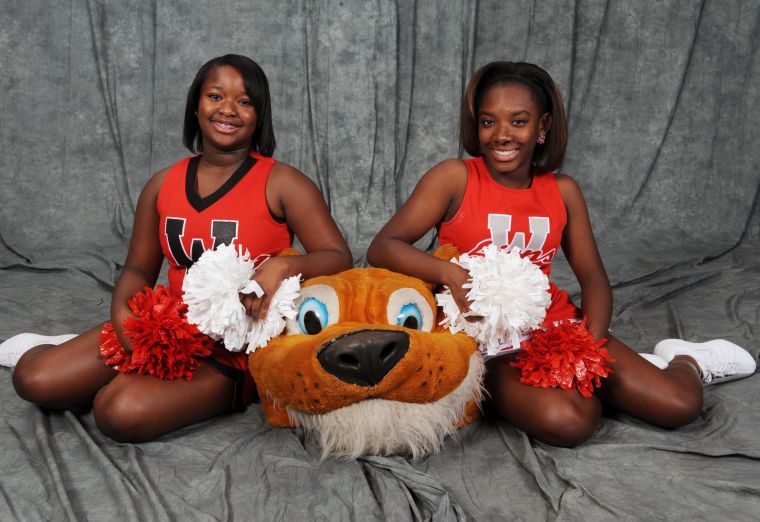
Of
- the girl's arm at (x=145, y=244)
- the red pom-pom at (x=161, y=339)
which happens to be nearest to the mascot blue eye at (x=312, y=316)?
the red pom-pom at (x=161, y=339)

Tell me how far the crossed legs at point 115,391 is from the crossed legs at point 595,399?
0.60 metres

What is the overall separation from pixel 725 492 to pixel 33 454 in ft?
4.45

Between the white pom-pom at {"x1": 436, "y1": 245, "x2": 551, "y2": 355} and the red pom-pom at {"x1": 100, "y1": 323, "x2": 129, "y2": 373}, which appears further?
the red pom-pom at {"x1": 100, "y1": 323, "x2": 129, "y2": 373}

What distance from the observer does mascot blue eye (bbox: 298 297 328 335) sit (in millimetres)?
1616

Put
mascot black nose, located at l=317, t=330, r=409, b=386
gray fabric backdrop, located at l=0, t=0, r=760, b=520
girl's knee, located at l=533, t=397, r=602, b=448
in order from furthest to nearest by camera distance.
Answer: gray fabric backdrop, located at l=0, t=0, r=760, b=520, girl's knee, located at l=533, t=397, r=602, b=448, mascot black nose, located at l=317, t=330, r=409, b=386

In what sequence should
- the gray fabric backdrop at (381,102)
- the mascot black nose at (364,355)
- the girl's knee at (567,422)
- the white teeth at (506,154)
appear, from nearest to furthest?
the mascot black nose at (364,355)
the girl's knee at (567,422)
the white teeth at (506,154)
the gray fabric backdrop at (381,102)

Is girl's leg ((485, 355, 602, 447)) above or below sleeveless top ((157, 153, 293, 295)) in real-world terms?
below

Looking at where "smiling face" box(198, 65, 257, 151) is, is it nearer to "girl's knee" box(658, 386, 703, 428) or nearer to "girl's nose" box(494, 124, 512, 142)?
"girl's nose" box(494, 124, 512, 142)

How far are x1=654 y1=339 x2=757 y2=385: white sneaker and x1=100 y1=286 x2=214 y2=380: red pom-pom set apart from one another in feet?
3.92

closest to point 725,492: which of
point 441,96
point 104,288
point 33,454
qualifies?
point 33,454

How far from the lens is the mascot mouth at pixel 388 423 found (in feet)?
5.09

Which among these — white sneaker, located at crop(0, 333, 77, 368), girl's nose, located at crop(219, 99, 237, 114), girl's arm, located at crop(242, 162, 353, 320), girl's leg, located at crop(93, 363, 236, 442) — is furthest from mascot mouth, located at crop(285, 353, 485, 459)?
white sneaker, located at crop(0, 333, 77, 368)

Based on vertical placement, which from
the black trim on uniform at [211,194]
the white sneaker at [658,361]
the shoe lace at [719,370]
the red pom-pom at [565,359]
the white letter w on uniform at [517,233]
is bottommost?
the shoe lace at [719,370]

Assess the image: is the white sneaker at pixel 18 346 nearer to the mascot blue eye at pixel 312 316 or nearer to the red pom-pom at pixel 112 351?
the red pom-pom at pixel 112 351
